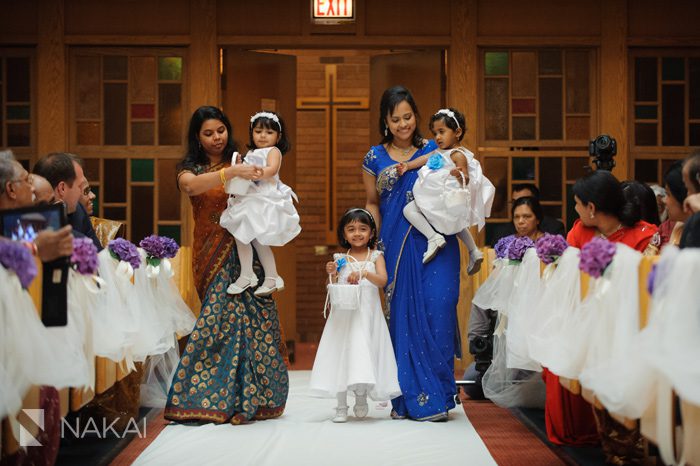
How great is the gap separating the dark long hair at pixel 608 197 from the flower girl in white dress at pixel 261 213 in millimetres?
1523

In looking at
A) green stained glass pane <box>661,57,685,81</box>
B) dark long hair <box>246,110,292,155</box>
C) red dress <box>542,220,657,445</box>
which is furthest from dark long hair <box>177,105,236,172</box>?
green stained glass pane <box>661,57,685,81</box>

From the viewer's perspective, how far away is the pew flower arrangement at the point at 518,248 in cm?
568

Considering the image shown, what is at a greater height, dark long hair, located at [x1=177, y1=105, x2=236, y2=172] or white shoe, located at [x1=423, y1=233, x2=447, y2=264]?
dark long hair, located at [x1=177, y1=105, x2=236, y2=172]

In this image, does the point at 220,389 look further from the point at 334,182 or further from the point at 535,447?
the point at 334,182

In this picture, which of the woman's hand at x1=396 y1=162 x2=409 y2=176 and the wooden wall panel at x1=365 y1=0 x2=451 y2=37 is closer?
the woman's hand at x1=396 y1=162 x2=409 y2=176

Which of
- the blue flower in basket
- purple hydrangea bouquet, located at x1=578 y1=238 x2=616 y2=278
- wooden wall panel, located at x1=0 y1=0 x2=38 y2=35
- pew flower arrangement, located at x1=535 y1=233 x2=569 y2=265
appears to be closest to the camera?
purple hydrangea bouquet, located at x1=578 y1=238 x2=616 y2=278

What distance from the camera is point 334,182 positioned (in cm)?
1079

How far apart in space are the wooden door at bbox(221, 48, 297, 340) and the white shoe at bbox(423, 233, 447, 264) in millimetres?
3143

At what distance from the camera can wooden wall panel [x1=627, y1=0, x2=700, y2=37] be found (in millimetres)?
8414

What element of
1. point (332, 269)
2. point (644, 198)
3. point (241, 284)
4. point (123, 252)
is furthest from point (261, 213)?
point (644, 198)

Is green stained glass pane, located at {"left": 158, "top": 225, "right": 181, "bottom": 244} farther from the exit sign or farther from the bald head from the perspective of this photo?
the bald head

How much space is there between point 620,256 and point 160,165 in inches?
212

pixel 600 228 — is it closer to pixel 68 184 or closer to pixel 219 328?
pixel 219 328

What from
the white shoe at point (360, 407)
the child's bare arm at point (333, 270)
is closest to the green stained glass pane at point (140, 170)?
the child's bare arm at point (333, 270)
